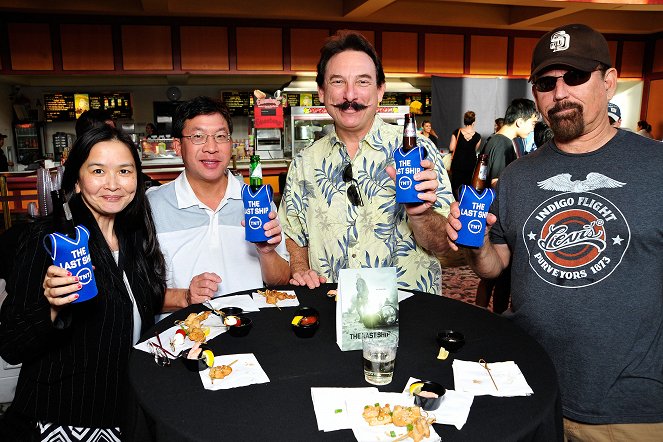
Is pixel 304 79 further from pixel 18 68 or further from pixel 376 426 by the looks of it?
Result: pixel 376 426

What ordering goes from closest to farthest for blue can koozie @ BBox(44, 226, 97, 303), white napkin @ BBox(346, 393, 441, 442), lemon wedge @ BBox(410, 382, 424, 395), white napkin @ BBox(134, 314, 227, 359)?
white napkin @ BBox(346, 393, 441, 442)
lemon wedge @ BBox(410, 382, 424, 395)
blue can koozie @ BBox(44, 226, 97, 303)
white napkin @ BBox(134, 314, 227, 359)

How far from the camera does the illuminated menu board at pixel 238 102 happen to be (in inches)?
361

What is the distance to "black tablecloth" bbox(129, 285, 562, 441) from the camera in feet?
3.77

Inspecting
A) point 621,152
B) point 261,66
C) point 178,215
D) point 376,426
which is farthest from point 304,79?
point 376,426

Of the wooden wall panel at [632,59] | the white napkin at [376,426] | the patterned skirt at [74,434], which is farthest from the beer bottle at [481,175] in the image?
the wooden wall panel at [632,59]

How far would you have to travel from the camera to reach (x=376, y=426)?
1.16 meters

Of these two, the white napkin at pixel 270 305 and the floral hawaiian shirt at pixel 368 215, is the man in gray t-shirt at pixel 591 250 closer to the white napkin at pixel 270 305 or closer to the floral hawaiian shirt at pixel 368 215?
the floral hawaiian shirt at pixel 368 215

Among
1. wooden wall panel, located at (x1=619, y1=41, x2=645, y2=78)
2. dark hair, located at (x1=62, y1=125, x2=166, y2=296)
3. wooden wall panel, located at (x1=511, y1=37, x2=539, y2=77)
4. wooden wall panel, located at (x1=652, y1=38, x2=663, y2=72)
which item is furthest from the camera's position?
wooden wall panel, located at (x1=619, y1=41, x2=645, y2=78)

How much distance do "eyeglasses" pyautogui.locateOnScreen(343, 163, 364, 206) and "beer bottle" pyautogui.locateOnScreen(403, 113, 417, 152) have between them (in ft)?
1.67

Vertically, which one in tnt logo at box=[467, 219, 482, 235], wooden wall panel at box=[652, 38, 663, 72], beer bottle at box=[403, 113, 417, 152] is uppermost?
wooden wall panel at box=[652, 38, 663, 72]

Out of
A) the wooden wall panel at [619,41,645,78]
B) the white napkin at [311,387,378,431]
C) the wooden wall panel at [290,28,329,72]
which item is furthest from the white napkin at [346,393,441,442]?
the wooden wall panel at [619,41,645,78]

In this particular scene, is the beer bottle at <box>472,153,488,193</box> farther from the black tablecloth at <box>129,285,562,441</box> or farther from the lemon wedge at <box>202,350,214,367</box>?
the lemon wedge at <box>202,350,214,367</box>

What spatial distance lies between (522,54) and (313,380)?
972 cm

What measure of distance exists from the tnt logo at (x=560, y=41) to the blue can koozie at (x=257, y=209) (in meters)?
1.17
